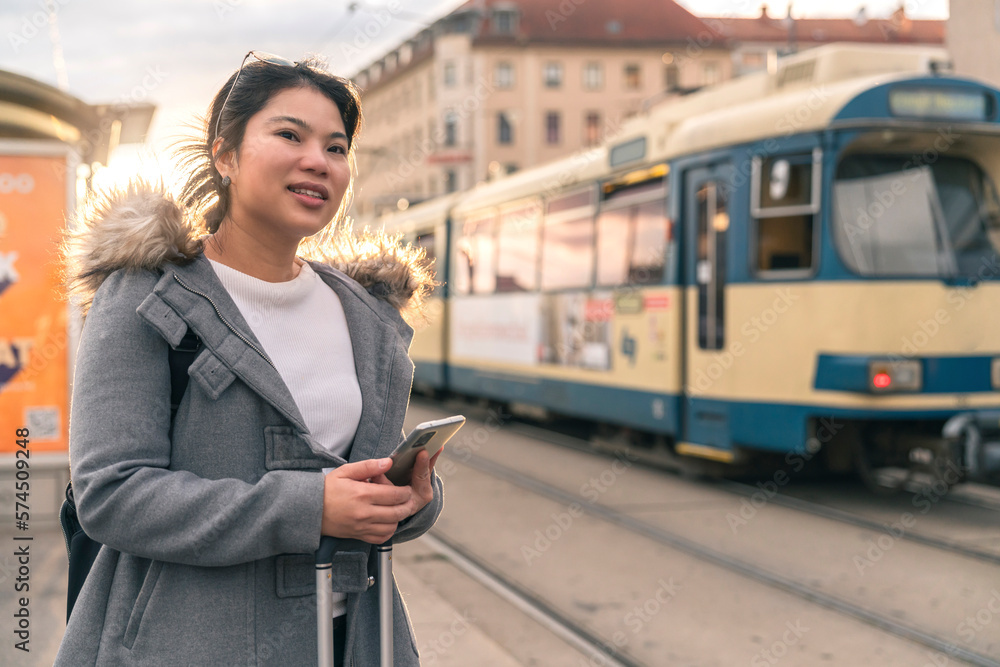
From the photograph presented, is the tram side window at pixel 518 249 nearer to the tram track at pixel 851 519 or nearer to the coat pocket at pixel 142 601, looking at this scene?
the tram track at pixel 851 519

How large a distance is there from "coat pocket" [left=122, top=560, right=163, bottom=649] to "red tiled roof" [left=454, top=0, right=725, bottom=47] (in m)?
54.6

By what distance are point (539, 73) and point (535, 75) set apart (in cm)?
24

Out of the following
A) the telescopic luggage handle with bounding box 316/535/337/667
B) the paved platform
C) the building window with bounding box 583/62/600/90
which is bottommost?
the paved platform

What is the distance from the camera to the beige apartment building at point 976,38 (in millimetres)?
16703

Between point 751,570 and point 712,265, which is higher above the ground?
point 712,265

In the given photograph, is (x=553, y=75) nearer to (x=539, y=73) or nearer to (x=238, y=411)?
(x=539, y=73)

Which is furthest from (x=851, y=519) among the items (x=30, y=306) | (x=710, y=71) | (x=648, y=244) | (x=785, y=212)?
(x=710, y=71)

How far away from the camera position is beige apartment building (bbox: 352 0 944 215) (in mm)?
54062

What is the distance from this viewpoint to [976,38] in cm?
1700

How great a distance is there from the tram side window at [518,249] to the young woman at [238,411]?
33.4 ft

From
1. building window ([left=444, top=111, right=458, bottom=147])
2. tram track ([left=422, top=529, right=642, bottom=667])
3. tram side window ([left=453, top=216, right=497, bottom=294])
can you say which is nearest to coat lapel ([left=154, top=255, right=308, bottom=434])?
tram track ([left=422, top=529, right=642, bottom=667])

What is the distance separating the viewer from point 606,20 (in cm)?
5641

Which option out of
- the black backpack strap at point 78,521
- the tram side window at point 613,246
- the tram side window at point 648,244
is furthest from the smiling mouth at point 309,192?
the tram side window at point 613,246

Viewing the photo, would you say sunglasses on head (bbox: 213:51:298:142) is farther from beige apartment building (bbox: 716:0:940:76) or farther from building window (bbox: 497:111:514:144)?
beige apartment building (bbox: 716:0:940:76)
